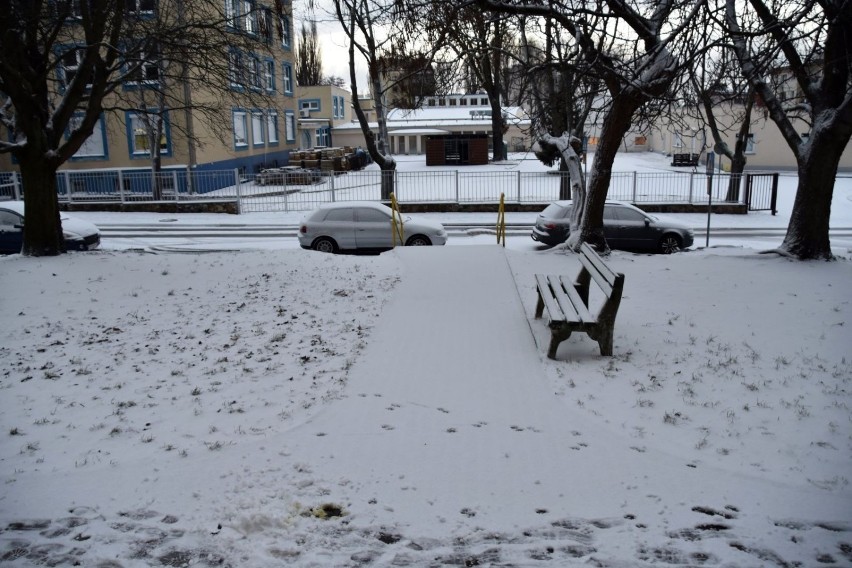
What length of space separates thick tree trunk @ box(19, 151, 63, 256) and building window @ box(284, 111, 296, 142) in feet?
108

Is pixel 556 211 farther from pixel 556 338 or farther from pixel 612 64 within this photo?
pixel 556 338

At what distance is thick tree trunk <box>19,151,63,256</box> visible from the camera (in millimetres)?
13102

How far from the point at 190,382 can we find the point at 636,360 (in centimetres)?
424

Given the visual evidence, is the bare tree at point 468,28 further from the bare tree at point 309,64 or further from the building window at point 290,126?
the bare tree at point 309,64

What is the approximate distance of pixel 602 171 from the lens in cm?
1324

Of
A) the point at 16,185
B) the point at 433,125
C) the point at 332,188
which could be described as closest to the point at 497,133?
the point at 433,125

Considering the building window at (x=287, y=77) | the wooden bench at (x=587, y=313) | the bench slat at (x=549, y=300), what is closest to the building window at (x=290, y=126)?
the building window at (x=287, y=77)

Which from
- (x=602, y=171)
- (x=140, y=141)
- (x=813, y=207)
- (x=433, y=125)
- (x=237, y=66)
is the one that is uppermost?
(x=433, y=125)

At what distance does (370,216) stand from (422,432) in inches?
468

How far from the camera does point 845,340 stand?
7.50m

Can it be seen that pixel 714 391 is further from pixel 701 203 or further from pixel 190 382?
pixel 701 203

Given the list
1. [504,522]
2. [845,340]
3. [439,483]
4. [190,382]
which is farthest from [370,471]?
[845,340]

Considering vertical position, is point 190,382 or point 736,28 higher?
point 736,28

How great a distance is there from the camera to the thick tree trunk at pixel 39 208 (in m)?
13.1
